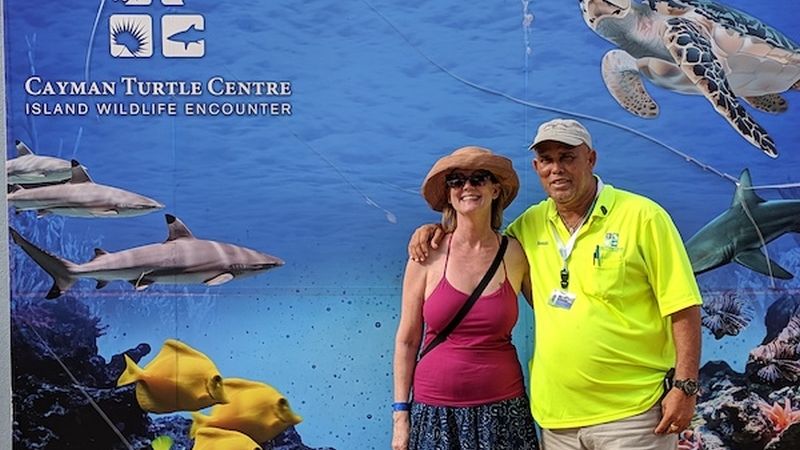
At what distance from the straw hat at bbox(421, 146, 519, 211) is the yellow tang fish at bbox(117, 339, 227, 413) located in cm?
116

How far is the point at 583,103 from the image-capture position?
3.28 meters

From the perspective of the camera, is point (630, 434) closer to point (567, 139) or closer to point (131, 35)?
point (567, 139)

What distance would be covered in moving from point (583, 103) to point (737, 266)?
2.94ft

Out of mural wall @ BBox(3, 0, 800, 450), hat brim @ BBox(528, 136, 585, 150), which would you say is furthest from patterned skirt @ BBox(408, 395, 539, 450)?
hat brim @ BBox(528, 136, 585, 150)

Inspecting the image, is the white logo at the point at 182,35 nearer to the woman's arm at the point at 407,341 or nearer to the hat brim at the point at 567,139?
the woman's arm at the point at 407,341

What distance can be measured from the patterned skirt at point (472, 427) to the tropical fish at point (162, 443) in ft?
3.88

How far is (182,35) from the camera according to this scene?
3.23m

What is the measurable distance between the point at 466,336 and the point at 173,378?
1.33m

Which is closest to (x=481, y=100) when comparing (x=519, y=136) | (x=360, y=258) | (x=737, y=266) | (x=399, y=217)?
(x=519, y=136)

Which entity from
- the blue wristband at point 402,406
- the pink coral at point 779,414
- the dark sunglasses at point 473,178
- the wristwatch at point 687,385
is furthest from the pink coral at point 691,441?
the dark sunglasses at point 473,178

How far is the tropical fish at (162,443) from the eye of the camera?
3.33m

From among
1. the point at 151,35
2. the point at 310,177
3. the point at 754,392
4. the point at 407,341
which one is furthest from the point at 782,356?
the point at 151,35

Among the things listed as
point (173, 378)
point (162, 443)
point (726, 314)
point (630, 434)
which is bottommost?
point (162, 443)

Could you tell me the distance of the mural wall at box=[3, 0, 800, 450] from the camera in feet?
10.7
